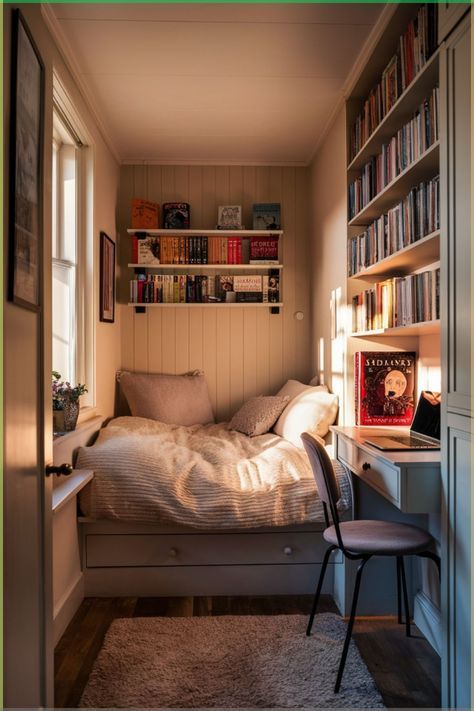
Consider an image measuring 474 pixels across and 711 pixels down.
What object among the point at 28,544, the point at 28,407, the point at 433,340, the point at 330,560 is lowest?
the point at 330,560

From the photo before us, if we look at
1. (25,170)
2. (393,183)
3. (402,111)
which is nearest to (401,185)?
(393,183)

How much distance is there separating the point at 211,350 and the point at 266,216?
1108mm

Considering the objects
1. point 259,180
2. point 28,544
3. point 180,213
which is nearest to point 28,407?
point 28,544

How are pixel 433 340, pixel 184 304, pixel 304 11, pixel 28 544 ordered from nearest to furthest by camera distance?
pixel 28 544
pixel 304 11
pixel 433 340
pixel 184 304

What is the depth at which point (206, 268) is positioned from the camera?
417cm

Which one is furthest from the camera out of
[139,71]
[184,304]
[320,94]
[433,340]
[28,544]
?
[184,304]

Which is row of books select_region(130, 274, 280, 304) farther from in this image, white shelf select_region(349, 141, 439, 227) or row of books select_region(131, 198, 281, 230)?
white shelf select_region(349, 141, 439, 227)

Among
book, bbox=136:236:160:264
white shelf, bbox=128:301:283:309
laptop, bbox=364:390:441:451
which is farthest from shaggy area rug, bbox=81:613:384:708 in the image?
book, bbox=136:236:160:264

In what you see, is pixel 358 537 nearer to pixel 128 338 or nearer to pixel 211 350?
pixel 211 350

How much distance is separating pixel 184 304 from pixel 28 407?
2.72 m

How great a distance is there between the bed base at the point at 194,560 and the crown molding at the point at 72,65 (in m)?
2.27

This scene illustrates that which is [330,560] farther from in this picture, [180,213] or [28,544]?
[180,213]

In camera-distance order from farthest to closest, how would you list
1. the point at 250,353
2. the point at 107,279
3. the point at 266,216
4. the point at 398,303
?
1. the point at 250,353
2. the point at 266,216
3. the point at 107,279
4. the point at 398,303

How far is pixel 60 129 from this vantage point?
2934mm
